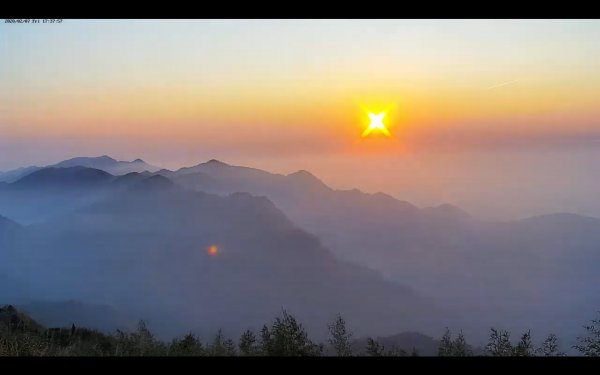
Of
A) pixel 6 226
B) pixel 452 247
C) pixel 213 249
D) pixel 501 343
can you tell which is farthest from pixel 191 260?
pixel 501 343

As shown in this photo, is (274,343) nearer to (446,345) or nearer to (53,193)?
(446,345)

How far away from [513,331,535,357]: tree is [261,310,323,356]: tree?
202 cm

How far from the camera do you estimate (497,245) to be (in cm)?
2019

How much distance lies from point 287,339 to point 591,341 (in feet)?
10.1

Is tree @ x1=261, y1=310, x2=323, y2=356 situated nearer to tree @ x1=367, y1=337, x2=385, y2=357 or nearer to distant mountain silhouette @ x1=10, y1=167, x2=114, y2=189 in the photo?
tree @ x1=367, y1=337, x2=385, y2=357

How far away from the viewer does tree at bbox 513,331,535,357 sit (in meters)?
4.51

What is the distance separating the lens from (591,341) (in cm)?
443

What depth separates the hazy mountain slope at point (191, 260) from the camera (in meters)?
22.2

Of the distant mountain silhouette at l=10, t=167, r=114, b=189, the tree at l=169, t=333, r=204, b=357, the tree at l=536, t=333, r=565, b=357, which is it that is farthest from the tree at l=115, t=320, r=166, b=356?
the distant mountain silhouette at l=10, t=167, r=114, b=189

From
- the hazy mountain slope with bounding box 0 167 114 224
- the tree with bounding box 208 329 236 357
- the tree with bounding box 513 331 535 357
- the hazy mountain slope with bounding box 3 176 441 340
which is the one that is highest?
the hazy mountain slope with bounding box 0 167 114 224

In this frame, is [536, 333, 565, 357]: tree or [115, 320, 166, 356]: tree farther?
[536, 333, 565, 357]: tree
